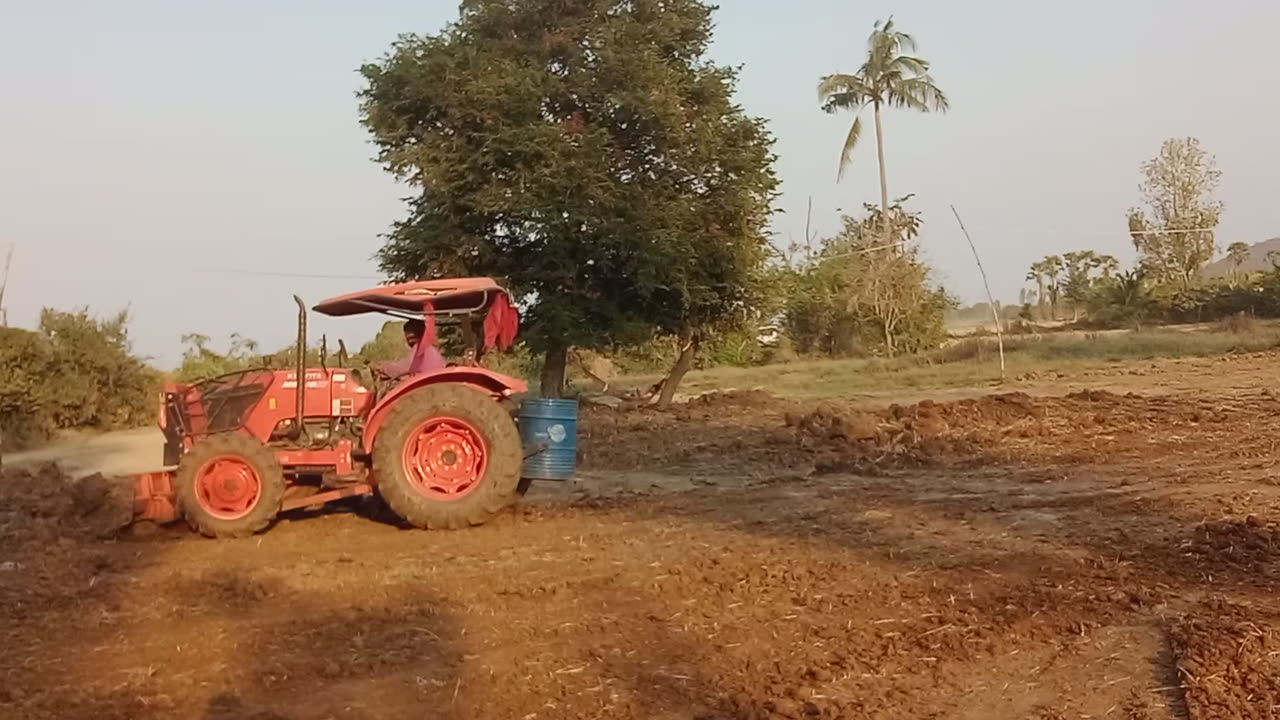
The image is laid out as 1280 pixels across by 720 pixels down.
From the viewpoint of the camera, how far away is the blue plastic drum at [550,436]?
9133 mm

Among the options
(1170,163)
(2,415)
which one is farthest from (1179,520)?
(1170,163)

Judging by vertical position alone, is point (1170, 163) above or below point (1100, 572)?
above

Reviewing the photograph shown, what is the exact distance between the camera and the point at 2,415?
720 inches

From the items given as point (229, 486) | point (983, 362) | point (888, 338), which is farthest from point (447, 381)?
point (888, 338)

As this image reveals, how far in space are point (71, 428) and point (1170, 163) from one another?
36139mm

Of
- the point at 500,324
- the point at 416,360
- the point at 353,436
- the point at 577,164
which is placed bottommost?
the point at 353,436

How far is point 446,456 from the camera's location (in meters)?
8.48

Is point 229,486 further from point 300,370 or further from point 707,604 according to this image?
point 707,604

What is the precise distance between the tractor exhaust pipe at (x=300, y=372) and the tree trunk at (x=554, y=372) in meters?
9.59

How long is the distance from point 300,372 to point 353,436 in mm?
585

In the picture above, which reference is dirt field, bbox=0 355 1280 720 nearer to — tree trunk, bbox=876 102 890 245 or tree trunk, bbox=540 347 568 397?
tree trunk, bbox=540 347 568 397

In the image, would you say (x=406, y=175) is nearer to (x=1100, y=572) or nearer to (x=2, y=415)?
(x=2, y=415)

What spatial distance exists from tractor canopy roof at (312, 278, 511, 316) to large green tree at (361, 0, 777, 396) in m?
7.99

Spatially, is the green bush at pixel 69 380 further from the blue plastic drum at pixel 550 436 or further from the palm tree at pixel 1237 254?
the palm tree at pixel 1237 254
